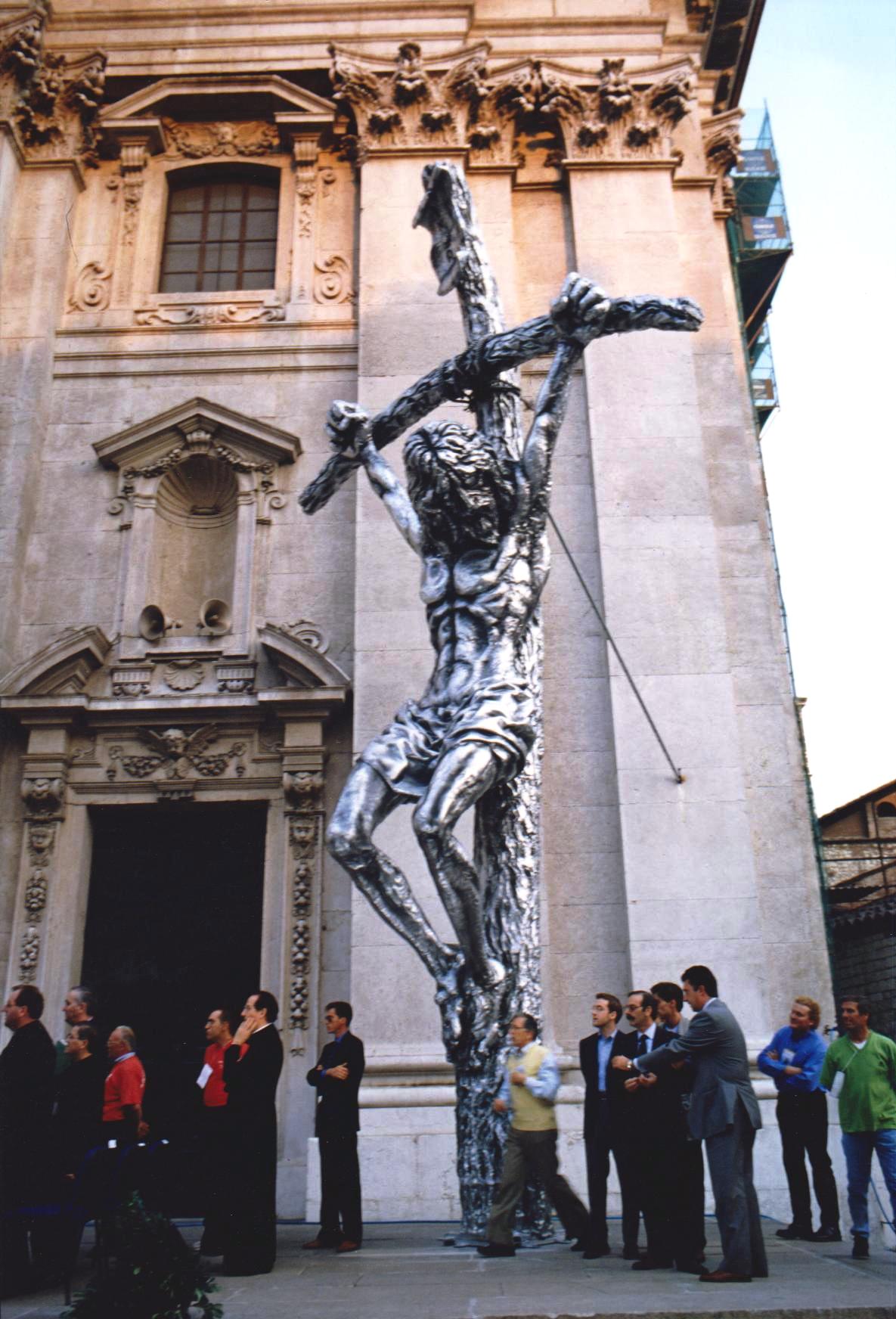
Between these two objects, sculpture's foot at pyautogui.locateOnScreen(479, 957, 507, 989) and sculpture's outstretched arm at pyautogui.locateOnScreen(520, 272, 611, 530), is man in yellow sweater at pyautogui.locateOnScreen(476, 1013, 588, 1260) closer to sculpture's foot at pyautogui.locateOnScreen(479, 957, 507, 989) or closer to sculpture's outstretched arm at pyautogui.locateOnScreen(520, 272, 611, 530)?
sculpture's foot at pyautogui.locateOnScreen(479, 957, 507, 989)

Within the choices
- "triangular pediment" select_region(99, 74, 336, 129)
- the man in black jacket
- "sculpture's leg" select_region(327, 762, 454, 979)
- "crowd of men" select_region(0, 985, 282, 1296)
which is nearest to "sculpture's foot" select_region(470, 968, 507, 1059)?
"sculpture's leg" select_region(327, 762, 454, 979)

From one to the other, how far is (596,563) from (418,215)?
5354 mm

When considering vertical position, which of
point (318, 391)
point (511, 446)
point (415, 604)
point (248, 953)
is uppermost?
point (318, 391)

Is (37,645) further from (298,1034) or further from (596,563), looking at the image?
(596,563)

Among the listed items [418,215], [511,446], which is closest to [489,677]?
[511,446]

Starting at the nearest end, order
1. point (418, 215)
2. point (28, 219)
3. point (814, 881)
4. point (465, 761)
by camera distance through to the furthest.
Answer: point (465, 761)
point (418, 215)
point (814, 881)
point (28, 219)

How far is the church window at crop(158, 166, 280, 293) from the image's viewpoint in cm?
1577

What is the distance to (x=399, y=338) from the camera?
558 inches

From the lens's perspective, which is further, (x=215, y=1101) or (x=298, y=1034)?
(x=298, y=1034)

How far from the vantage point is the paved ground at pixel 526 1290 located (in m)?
4.63

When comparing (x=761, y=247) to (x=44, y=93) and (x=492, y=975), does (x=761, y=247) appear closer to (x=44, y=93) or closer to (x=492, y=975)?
(x=44, y=93)

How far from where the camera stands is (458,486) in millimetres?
7188

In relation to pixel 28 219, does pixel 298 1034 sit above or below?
below

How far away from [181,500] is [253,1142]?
942cm
